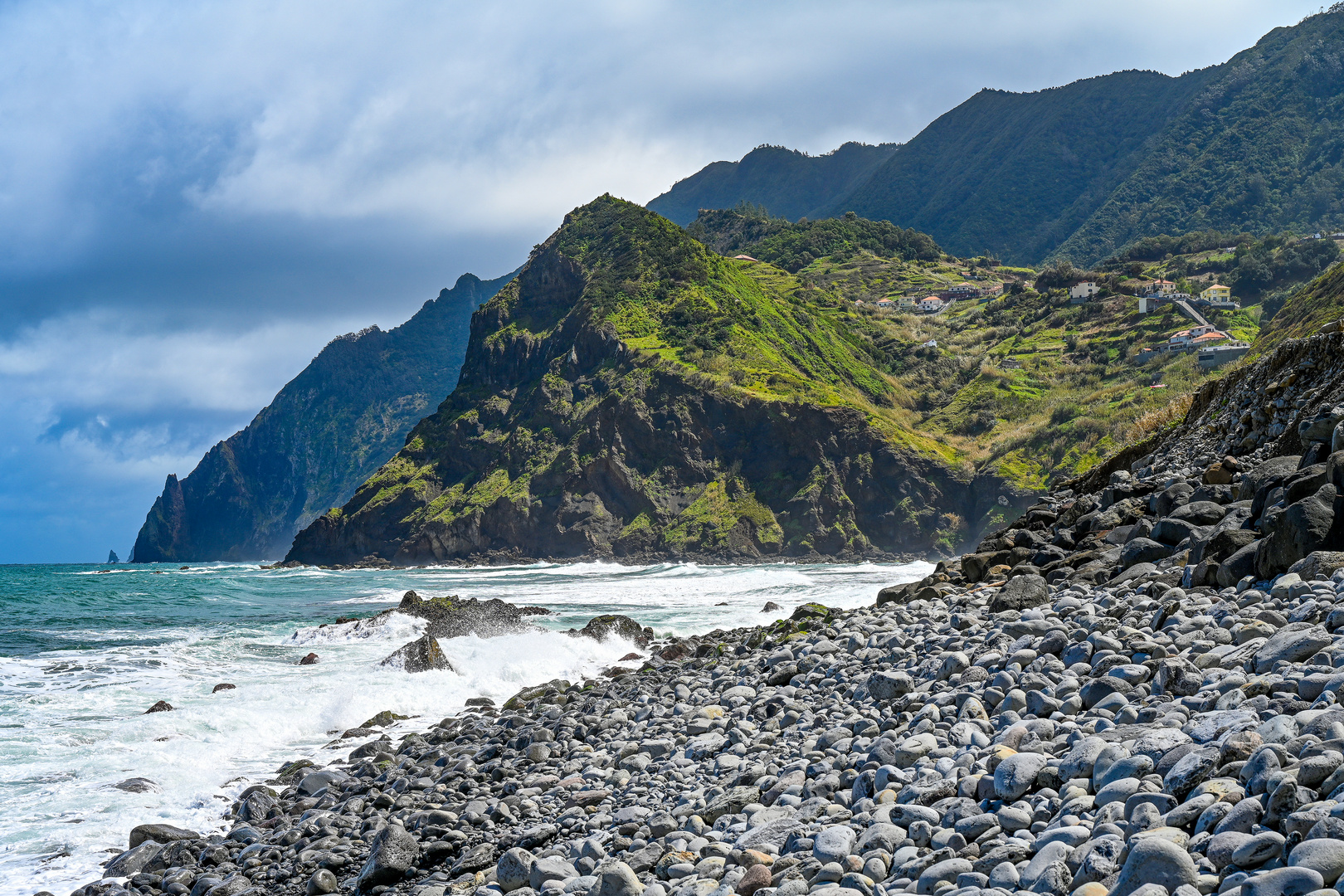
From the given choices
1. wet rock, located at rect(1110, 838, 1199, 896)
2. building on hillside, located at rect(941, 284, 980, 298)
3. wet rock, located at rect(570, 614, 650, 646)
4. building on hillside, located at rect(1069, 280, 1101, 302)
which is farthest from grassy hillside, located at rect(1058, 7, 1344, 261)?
wet rock, located at rect(1110, 838, 1199, 896)

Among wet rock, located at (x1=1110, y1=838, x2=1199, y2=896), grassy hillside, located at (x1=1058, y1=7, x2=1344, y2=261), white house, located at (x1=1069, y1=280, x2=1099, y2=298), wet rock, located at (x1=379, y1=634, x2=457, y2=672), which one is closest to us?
wet rock, located at (x1=1110, y1=838, x2=1199, y2=896)

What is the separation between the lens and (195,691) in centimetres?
1603

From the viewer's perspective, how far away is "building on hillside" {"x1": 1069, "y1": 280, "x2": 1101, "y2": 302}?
4589 inches

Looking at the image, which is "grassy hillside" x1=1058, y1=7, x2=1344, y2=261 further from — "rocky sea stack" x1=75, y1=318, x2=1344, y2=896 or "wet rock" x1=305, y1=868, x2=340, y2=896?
"wet rock" x1=305, y1=868, x2=340, y2=896

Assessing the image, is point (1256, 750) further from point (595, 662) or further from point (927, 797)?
point (595, 662)

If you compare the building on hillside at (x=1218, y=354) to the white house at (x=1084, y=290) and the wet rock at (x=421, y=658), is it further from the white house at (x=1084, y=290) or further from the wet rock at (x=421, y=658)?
the wet rock at (x=421, y=658)

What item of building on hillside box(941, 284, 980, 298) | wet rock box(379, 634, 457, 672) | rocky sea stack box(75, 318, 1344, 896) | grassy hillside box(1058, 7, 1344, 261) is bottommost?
wet rock box(379, 634, 457, 672)

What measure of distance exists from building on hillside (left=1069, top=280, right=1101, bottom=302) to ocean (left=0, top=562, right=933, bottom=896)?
309 ft

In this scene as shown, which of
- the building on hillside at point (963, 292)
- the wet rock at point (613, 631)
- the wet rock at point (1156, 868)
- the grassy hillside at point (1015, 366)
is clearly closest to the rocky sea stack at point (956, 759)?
the wet rock at point (1156, 868)

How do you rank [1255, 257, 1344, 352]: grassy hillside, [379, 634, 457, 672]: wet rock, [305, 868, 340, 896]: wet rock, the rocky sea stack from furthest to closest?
[1255, 257, 1344, 352]: grassy hillside
[379, 634, 457, 672]: wet rock
[305, 868, 340, 896]: wet rock
the rocky sea stack

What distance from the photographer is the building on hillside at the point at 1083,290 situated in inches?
4589

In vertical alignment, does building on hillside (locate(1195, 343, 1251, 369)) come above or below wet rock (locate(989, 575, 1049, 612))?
above

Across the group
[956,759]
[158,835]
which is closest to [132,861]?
[158,835]

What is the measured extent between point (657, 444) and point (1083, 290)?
6266cm
